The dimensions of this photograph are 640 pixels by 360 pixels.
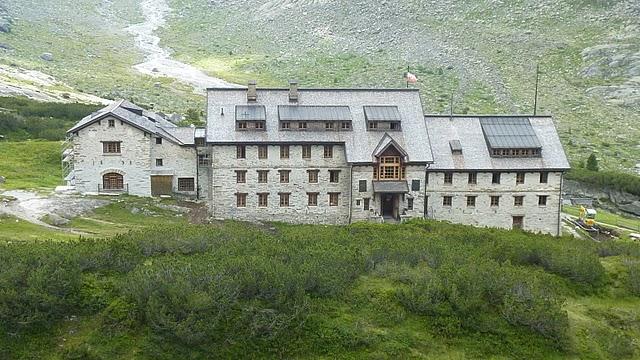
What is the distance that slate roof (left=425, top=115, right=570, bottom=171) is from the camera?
177 ft

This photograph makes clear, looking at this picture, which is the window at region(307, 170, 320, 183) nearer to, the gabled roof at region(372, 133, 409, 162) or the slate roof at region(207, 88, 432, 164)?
the slate roof at region(207, 88, 432, 164)

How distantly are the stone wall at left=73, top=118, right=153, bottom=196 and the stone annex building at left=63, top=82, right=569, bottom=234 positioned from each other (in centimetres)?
8

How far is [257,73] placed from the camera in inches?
5349

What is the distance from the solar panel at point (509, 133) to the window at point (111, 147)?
3088cm

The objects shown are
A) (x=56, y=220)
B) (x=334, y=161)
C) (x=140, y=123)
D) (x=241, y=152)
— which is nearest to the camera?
(x=56, y=220)

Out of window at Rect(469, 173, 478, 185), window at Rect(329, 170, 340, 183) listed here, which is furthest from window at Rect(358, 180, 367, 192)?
window at Rect(469, 173, 478, 185)

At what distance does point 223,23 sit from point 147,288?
163975 mm

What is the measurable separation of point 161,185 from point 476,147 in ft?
88.0

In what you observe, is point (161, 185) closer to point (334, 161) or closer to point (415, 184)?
point (334, 161)

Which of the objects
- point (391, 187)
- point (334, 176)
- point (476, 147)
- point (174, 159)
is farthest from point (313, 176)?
point (476, 147)

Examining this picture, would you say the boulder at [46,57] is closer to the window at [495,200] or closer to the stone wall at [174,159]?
the stone wall at [174,159]

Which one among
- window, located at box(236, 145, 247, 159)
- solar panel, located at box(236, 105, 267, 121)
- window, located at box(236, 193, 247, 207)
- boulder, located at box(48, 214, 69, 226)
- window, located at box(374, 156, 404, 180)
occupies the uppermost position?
solar panel, located at box(236, 105, 267, 121)

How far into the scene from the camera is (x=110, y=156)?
55062 millimetres

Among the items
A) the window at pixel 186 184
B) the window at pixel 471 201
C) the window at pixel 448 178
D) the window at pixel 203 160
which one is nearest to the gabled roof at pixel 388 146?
the window at pixel 448 178
